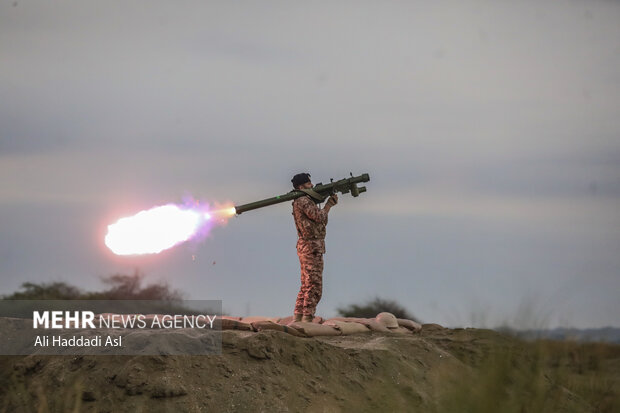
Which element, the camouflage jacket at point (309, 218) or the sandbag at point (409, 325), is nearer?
the camouflage jacket at point (309, 218)

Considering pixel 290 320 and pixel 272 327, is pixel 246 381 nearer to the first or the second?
pixel 272 327

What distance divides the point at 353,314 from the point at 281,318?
7.00 m

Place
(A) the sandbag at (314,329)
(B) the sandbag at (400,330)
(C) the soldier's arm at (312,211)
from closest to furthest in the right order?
(A) the sandbag at (314,329)
(C) the soldier's arm at (312,211)
(B) the sandbag at (400,330)

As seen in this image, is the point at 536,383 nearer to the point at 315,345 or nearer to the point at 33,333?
the point at 315,345

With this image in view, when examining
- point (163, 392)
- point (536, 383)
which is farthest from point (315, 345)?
point (536, 383)

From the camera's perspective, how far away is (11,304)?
2186 cm

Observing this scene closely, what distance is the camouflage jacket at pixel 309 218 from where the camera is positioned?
16.4 meters

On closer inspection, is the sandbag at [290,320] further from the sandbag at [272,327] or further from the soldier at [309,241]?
the sandbag at [272,327]

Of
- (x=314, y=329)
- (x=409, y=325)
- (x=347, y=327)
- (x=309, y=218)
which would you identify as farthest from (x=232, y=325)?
(x=409, y=325)

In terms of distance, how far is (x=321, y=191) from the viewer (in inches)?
659

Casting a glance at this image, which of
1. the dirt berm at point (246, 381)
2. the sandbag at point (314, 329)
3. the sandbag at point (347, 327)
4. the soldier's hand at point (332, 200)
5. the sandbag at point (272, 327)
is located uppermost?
the soldier's hand at point (332, 200)

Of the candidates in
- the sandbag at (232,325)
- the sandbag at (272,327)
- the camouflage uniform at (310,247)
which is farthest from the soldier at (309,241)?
the sandbag at (232,325)

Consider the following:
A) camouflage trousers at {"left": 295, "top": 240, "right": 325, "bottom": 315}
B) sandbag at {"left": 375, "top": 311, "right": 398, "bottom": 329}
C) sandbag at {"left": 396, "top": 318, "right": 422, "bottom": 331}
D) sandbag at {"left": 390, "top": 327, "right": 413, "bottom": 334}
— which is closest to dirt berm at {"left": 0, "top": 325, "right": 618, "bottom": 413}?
camouflage trousers at {"left": 295, "top": 240, "right": 325, "bottom": 315}

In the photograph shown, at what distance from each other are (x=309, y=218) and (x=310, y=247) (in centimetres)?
53
